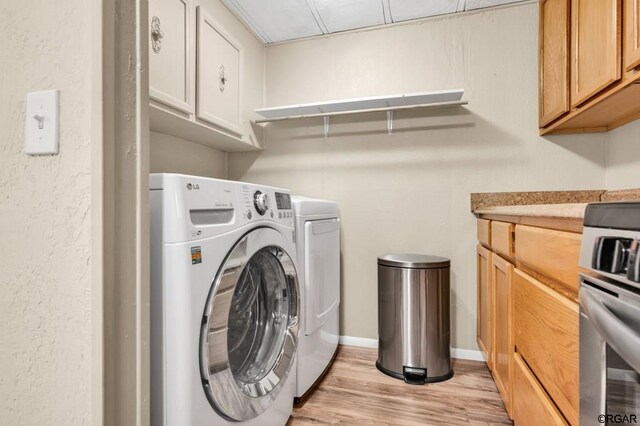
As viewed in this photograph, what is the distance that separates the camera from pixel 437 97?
77.7 inches

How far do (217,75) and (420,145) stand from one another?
4.37 feet

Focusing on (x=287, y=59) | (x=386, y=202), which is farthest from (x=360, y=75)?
(x=386, y=202)

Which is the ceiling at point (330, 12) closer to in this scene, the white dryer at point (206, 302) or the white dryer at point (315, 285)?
the white dryer at point (315, 285)

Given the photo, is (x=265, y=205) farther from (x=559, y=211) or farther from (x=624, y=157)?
(x=624, y=157)

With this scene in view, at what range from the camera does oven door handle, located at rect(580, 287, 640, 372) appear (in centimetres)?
43

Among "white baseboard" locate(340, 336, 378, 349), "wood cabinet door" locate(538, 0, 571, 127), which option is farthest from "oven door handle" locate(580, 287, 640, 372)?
"white baseboard" locate(340, 336, 378, 349)

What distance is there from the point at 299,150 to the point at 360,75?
0.68 metres

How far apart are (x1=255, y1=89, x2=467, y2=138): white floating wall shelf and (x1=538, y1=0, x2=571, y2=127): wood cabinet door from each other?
0.44m

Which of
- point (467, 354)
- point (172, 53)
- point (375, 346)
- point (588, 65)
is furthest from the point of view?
point (375, 346)

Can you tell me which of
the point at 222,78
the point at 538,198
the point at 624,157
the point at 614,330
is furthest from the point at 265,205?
the point at 624,157

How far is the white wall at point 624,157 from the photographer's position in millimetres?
1640

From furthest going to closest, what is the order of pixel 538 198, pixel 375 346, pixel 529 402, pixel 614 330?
pixel 375 346 < pixel 538 198 < pixel 529 402 < pixel 614 330

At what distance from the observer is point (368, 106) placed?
7.09ft

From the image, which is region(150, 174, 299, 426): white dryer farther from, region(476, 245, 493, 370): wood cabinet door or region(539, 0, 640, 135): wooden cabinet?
region(539, 0, 640, 135): wooden cabinet
